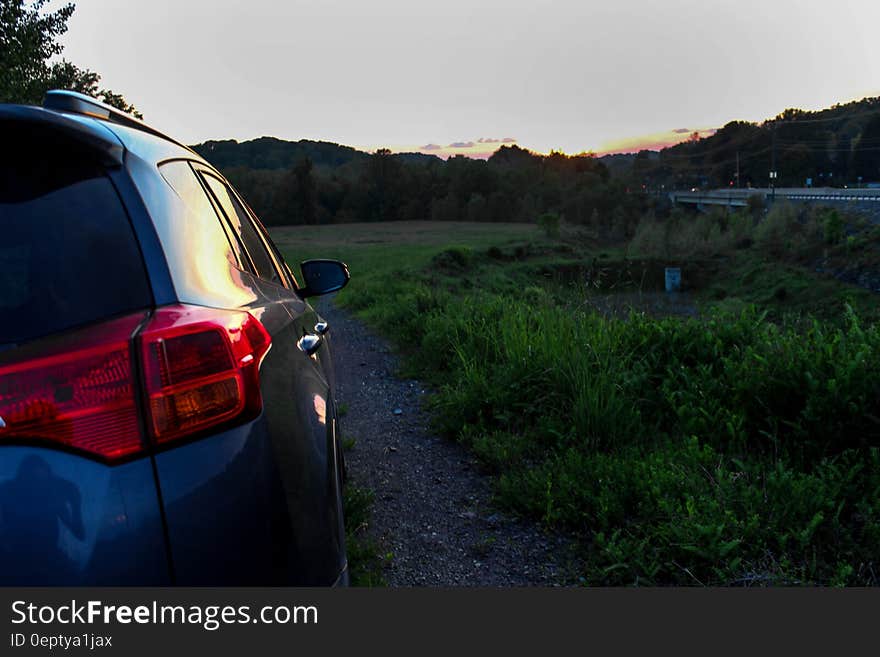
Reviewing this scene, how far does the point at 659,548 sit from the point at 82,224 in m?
2.68

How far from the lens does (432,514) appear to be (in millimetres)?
4012

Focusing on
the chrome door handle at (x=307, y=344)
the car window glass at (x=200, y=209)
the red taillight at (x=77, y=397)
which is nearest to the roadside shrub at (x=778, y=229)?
the chrome door handle at (x=307, y=344)

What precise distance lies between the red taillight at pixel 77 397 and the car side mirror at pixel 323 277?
247cm

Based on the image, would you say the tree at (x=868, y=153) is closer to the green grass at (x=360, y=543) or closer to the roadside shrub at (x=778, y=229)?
the roadside shrub at (x=778, y=229)

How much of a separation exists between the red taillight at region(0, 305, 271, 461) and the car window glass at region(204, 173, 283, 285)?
1.20 metres

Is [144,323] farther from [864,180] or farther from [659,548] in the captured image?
[864,180]

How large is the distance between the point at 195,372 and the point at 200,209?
718 mm

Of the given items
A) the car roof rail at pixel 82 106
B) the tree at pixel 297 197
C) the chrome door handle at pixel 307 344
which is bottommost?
the chrome door handle at pixel 307 344

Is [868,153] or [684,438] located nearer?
[684,438]

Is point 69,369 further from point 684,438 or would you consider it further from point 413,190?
point 413,190

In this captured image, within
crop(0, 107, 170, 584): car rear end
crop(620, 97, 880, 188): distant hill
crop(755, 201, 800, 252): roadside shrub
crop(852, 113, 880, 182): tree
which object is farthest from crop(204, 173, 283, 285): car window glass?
crop(852, 113, 880, 182): tree

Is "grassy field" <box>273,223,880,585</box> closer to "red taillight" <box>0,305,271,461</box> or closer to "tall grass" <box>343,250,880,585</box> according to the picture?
"tall grass" <box>343,250,880,585</box>

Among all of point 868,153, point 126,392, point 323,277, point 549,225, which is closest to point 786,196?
point 549,225

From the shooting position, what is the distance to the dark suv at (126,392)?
1.16 meters
